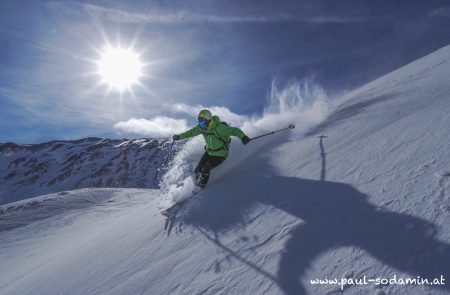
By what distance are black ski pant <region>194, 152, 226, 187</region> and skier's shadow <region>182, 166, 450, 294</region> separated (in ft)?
6.91

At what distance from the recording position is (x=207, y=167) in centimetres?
838

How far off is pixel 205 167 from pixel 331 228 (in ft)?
16.3

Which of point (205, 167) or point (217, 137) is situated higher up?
point (217, 137)

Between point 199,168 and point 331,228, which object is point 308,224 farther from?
point 199,168

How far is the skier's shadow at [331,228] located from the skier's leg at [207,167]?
2.09 m

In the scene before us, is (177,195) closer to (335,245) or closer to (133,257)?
(133,257)

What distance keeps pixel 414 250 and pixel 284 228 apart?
1748mm

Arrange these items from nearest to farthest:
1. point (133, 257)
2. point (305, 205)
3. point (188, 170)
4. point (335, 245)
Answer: point (335, 245), point (305, 205), point (133, 257), point (188, 170)

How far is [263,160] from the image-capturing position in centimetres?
793

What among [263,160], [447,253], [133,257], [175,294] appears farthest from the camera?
[263,160]

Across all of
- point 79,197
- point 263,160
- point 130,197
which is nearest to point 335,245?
point 263,160

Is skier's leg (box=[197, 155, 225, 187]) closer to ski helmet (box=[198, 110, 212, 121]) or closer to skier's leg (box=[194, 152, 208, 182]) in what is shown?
skier's leg (box=[194, 152, 208, 182])

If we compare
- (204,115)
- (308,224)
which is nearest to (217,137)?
(204,115)

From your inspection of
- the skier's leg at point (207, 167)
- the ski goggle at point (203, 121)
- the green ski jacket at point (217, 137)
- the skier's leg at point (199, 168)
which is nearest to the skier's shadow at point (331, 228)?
the skier's leg at point (207, 167)
